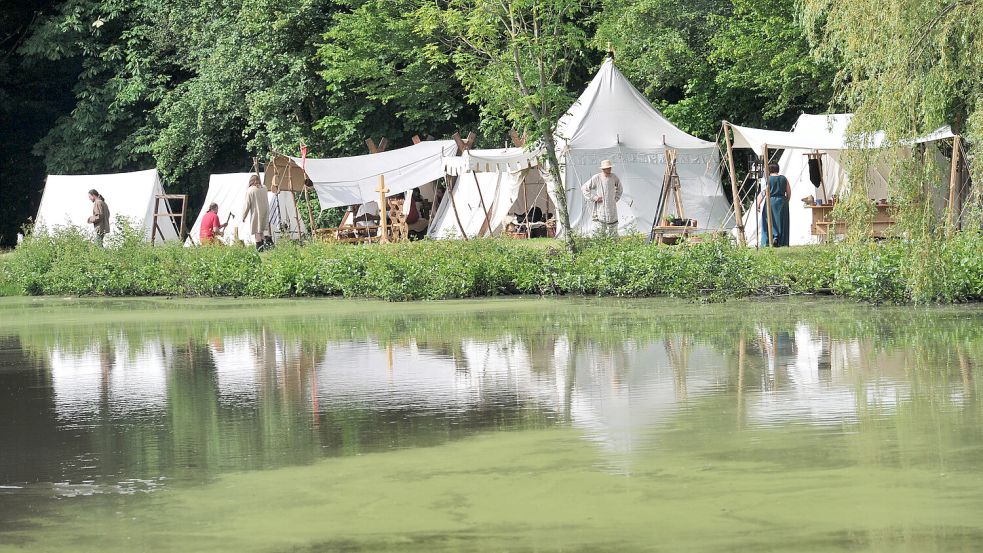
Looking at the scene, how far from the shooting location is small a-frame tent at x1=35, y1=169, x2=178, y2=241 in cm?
3316

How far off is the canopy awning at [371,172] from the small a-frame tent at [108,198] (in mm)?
5025

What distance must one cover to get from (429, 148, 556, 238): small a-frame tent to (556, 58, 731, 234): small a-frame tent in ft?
4.43

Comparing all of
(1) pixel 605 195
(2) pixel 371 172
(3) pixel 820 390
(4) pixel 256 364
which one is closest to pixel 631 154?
(1) pixel 605 195

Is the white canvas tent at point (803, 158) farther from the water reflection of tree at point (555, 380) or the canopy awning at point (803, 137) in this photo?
the water reflection of tree at point (555, 380)

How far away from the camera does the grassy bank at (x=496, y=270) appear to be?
15.9 metres

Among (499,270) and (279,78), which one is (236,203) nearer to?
(279,78)

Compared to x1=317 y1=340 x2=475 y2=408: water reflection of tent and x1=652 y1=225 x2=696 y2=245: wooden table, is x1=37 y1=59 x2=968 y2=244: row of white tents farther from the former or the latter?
x1=317 y1=340 x2=475 y2=408: water reflection of tent

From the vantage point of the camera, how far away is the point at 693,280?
1822 cm

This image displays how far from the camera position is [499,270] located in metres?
20.1

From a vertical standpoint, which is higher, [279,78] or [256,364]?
[279,78]

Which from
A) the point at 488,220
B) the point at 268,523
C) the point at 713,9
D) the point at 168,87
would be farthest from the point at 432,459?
the point at 168,87

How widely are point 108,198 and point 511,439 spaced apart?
27429 mm

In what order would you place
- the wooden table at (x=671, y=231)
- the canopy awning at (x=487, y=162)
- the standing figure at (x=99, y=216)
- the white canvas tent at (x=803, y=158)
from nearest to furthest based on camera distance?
the white canvas tent at (x=803, y=158) < the wooden table at (x=671, y=231) < the canopy awning at (x=487, y=162) < the standing figure at (x=99, y=216)

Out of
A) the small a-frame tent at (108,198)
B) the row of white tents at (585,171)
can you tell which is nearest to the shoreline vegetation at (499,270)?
the row of white tents at (585,171)
